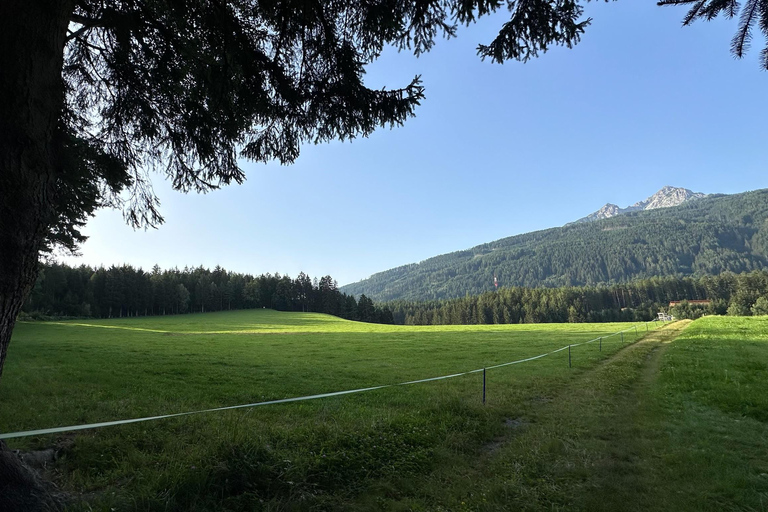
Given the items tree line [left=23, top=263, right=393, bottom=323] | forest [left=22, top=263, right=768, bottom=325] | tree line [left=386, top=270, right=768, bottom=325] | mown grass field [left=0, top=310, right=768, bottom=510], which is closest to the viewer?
mown grass field [left=0, top=310, right=768, bottom=510]

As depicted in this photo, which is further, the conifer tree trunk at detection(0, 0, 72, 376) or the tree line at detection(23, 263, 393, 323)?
the tree line at detection(23, 263, 393, 323)

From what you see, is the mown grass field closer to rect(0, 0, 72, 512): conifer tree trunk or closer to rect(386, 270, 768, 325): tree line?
rect(0, 0, 72, 512): conifer tree trunk

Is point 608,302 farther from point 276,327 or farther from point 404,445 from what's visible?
point 404,445

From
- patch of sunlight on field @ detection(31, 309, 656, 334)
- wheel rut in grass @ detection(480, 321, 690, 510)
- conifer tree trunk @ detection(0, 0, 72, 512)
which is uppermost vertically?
conifer tree trunk @ detection(0, 0, 72, 512)

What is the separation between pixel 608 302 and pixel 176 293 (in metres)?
141

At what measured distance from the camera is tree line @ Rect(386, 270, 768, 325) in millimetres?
104744

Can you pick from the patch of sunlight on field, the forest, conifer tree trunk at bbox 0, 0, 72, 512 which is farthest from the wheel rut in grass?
the forest

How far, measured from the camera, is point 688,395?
9.50m

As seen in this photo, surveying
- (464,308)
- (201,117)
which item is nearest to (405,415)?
(201,117)

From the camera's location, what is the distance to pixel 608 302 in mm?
129500

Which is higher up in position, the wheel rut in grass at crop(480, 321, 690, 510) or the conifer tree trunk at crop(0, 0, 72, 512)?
the conifer tree trunk at crop(0, 0, 72, 512)

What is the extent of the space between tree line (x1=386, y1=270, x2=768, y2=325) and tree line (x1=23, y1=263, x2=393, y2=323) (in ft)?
106

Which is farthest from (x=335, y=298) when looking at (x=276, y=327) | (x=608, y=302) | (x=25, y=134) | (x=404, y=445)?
(x=25, y=134)

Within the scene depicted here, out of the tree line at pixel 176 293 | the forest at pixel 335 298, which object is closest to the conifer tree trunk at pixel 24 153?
the tree line at pixel 176 293
